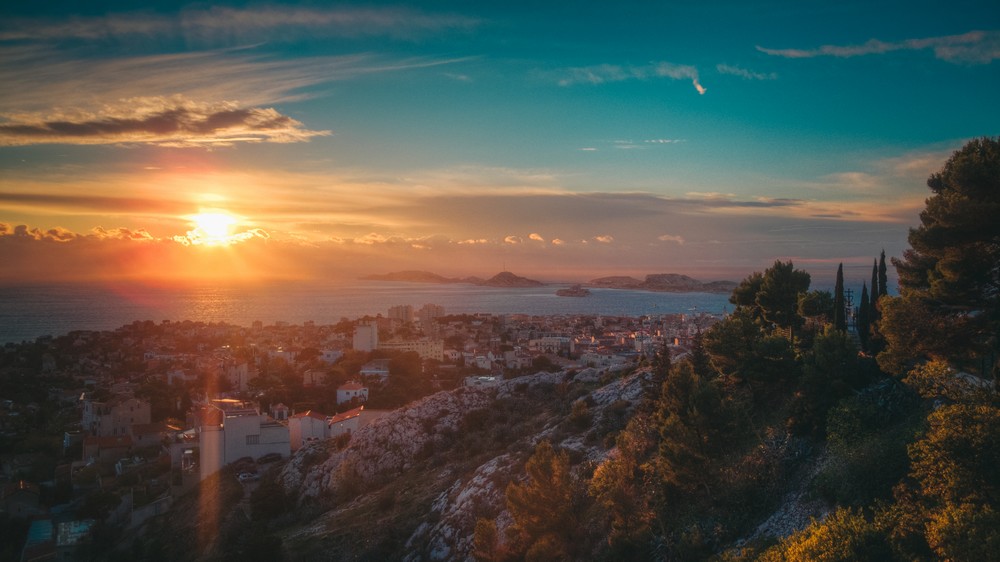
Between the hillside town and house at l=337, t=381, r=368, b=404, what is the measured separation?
12 centimetres

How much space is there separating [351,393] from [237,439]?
1221cm

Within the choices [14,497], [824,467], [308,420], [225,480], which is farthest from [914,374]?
[14,497]

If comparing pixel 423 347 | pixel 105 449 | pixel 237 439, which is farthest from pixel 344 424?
pixel 423 347

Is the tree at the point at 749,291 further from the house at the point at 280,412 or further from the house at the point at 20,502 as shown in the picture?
the house at the point at 20,502

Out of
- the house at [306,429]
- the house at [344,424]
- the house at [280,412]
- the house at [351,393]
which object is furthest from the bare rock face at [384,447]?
the house at [351,393]

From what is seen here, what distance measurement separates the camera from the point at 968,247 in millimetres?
11852

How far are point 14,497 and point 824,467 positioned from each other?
105ft

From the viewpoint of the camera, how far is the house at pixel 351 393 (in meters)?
40.6

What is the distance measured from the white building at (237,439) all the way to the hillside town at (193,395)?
49 millimetres

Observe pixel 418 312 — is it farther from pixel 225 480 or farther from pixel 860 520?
pixel 860 520

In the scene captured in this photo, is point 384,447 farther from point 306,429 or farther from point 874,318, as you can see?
point 874,318

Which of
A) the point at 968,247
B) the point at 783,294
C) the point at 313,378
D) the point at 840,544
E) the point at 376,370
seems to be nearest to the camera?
the point at 840,544

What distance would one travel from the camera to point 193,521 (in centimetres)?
2283

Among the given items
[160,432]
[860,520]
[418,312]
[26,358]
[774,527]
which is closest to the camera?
[860,520]
